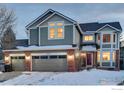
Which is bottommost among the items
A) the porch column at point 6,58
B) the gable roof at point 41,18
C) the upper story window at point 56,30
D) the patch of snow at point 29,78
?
the patch of snow at point 29,78

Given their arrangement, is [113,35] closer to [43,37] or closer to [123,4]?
[123,4]

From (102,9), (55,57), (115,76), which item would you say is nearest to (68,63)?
(55,57)

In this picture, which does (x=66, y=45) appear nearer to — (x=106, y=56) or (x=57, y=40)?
(x=57, y=40)

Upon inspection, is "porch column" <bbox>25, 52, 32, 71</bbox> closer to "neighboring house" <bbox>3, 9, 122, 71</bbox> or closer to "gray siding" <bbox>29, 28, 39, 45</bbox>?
"neighboring house" <bbox>3, 9, 122, 71</bbox>

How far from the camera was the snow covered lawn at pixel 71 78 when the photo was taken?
3.62 m

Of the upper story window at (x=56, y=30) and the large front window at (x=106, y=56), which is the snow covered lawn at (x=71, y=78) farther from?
the upper story window at (x=56, y=30)

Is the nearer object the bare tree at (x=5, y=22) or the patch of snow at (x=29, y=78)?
the bare tree at (x=5, y=22)

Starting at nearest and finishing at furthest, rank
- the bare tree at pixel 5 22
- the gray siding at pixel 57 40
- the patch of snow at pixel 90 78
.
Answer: the bare tree at pixel 5 22
the patch of snow at pixel 90 78
the gray siding at pixel 57 40

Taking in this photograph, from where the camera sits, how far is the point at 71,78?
3693 millimetres

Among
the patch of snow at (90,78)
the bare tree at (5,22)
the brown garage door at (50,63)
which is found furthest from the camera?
the brown garage door at (50,63)

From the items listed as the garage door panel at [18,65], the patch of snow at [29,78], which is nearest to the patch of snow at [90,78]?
the patch of snow at [29,78]

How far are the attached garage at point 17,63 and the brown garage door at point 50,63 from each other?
218 mm

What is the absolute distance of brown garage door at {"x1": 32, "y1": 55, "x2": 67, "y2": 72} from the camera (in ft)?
12.7

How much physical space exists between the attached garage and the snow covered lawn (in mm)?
143
